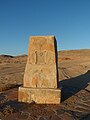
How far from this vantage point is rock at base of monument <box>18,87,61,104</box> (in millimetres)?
7699

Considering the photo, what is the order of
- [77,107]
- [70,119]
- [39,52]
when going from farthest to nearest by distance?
[39,52] < [77,107] < [70,119]

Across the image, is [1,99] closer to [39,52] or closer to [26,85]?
[26,85]

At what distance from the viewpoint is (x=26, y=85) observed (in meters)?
7.99

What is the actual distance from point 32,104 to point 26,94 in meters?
0.42

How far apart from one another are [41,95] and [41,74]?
0.72m

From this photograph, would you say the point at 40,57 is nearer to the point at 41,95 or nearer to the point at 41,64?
the point at 41,64

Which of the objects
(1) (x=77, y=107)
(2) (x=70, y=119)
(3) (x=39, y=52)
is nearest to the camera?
(2) (x=70, y=119)

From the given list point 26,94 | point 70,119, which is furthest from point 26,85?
point 70,119

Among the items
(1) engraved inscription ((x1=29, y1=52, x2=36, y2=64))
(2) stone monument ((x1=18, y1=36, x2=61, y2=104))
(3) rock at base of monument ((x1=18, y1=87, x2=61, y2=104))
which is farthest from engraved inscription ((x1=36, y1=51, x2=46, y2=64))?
(3) rock at base of monument ((x1=18, y1=87, x2=61, y2=104))

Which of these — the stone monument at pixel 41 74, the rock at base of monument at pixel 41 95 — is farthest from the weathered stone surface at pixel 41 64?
the rock at base of monument at pixel 41 95

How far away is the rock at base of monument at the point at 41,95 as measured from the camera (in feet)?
25.3

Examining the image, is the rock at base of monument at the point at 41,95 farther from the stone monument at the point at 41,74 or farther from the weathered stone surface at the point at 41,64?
the weathered stone surface at the point at 41,64

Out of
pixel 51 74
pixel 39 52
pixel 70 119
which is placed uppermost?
pixel 39 52

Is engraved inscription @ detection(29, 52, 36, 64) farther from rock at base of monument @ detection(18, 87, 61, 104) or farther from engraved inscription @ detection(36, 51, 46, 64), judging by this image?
rock at base of monument @ detection(18, 87, 61, 104)
